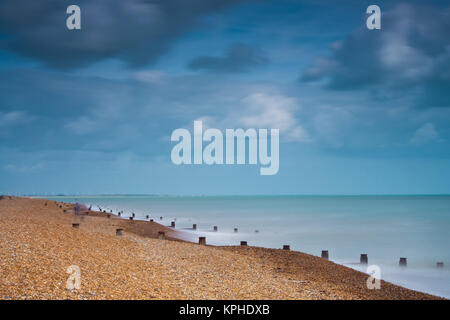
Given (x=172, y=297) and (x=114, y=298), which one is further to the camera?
(x=172, y=297)

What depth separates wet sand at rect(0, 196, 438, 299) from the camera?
8.15m

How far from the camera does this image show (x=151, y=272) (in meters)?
10.4

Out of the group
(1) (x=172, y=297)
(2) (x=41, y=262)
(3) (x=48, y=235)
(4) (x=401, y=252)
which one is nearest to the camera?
(1) (x=172, y=297)

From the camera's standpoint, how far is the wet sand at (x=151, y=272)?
815 centimetres

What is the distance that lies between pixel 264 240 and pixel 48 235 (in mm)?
22634

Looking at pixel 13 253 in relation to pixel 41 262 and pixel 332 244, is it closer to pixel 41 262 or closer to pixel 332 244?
pixel 41 262

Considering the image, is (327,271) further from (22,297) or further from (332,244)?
(332,244)

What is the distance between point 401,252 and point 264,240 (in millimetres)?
10529

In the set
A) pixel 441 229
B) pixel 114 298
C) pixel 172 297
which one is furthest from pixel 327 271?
pixel 441 229

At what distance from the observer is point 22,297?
7270 millimetres

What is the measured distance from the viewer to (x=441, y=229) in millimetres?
44719
